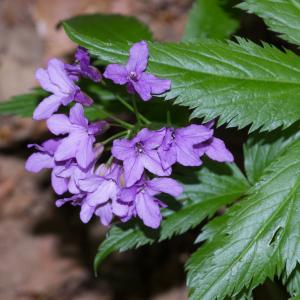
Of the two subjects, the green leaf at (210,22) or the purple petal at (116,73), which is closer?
the purple petal at (116,73)

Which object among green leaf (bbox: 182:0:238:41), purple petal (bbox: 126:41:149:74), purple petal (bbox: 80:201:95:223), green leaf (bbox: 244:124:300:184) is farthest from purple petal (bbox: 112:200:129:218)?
green leaf (bbox: 182:0:238:41)

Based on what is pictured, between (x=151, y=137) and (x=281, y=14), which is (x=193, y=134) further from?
(x=281, y=14)

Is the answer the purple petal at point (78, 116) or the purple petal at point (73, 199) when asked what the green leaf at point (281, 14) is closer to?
the purple petal at point (78, 116)

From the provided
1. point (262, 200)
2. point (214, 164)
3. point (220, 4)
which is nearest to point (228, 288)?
point (262, 200)

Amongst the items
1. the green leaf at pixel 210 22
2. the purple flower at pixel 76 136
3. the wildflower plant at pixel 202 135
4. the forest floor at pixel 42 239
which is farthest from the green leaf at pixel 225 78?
the forest floor at pixel 42 239

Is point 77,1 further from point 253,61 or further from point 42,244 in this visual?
point 253,61

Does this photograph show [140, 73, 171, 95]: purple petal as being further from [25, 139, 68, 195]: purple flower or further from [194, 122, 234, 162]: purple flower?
[25, 139, 68, 195]: purple flower

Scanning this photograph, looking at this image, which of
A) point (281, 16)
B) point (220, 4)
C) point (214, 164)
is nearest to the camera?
point (281, 16)
